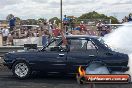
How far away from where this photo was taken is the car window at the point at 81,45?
1150 centimetres

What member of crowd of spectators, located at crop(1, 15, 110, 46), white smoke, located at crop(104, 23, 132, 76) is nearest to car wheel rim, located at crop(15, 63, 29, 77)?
white smoke, located at crop(104, 23, 132, 76)

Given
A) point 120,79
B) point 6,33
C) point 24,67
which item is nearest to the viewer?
point 120,79

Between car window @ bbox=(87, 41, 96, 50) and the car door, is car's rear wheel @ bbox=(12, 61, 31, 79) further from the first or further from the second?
car window @ bbox=(87, 41, 96, 50)

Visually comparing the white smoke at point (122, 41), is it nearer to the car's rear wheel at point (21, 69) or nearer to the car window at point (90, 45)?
the car window at point (90, 45)

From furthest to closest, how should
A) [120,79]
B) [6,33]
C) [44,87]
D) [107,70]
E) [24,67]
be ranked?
1. [6,33]
2. [24,67]
3. [107,70]
4. [44,87]
5. [120,79]

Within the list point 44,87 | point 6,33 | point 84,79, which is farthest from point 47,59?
point 6,33

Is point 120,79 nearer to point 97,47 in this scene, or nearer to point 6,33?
point 97,47

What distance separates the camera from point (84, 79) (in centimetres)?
583

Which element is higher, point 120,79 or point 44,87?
point 120,79

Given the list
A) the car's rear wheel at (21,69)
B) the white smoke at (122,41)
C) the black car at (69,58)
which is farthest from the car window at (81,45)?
the car's rear wheel at (21,69)

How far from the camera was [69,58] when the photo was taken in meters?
11.5

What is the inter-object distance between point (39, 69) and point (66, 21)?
791 centimetres

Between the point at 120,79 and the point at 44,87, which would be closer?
the point at 120,79

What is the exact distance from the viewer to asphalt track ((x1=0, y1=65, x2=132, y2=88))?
34.8ft
